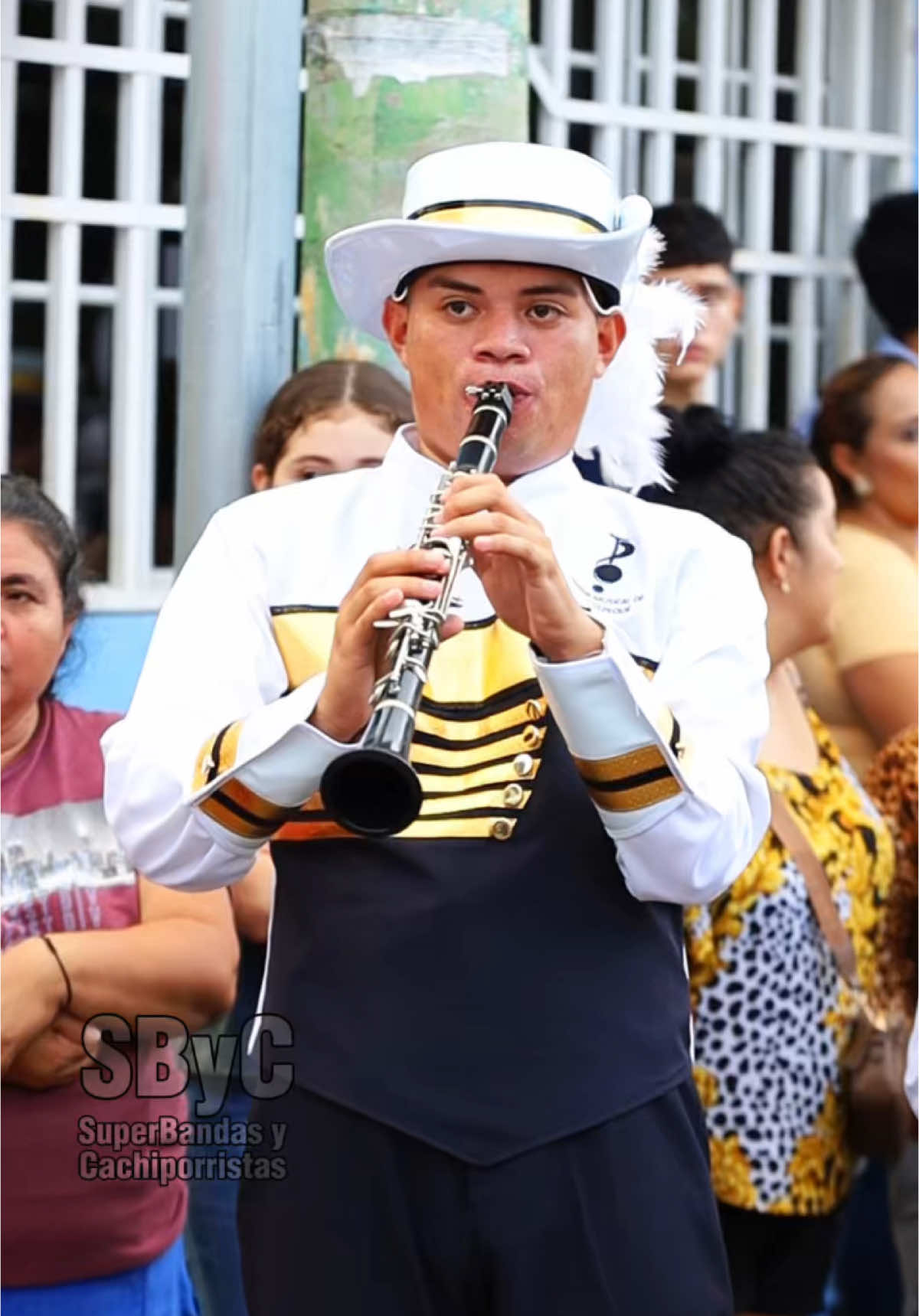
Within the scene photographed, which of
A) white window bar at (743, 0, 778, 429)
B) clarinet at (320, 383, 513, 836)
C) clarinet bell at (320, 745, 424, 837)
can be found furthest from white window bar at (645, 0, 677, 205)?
clarinet bell at (320, 745, 424, 837)

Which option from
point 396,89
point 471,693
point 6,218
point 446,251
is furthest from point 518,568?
point 6,218

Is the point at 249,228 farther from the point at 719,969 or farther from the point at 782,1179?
the point at 782,1179

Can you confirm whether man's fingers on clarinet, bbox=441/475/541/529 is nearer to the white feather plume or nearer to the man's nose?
the man's nose

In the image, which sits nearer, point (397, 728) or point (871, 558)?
point (397, 728)

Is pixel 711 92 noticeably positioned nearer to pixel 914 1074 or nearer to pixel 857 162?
pixel 857 162

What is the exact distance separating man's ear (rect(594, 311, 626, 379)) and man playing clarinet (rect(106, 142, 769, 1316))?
2 centimetres

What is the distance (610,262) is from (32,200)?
2.49 meters

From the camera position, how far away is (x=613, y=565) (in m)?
2.65

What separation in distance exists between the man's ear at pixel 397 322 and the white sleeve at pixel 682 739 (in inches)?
17.1

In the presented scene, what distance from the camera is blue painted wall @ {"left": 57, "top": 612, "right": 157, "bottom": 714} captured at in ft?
13.7

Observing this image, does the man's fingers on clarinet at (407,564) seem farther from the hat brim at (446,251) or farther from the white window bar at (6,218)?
the white window bar at (6,218)

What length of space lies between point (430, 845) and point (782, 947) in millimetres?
1247

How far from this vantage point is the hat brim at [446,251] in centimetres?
256

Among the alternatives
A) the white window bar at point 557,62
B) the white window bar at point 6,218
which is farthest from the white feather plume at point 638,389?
the white window bar at point 557,62
